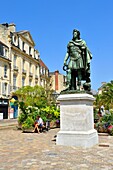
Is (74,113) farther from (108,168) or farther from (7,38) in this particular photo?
(7,38)

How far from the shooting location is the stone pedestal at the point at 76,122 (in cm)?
989

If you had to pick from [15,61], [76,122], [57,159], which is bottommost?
[57,159]

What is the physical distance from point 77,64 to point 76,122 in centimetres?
256

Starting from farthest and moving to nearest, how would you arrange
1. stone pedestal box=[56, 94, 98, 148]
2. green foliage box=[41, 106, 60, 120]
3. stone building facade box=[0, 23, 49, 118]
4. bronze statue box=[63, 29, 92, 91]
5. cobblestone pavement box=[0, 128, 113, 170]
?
1. stone building facade box=[0, 23, 49, 118]
2. green foliage box=[41, 106, 60, 120]
3. bronze statue box=[63, 29, 92, 91]
4. stone pedestal box=[56, 94, 98, 148]
5. cobblestone pavement box=[0, 128, 113, 170]

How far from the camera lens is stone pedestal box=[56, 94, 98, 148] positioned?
389 inches

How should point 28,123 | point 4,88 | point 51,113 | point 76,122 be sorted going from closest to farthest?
point 76,122, point 28,123, point 51,113, point 4,88

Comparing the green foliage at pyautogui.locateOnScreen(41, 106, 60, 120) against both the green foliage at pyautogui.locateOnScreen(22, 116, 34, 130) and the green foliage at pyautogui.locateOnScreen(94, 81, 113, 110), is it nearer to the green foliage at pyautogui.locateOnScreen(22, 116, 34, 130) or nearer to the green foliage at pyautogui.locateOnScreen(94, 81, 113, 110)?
the green foliage at pyautogui.locateOnScreen(22, 116, 34, 130)

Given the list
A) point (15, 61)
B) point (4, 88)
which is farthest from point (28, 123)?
point (15, 61)

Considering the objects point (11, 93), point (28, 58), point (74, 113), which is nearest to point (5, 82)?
point (11, 93)

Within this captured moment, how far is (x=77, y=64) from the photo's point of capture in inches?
429

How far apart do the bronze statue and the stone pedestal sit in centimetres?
73

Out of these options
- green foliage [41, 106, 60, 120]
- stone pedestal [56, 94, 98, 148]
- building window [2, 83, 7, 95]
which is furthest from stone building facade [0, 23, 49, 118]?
stone pedestal [56, 94, 98, 148]

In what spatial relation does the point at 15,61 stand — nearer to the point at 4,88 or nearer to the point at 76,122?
the point at 4,88

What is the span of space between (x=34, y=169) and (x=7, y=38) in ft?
Answer: 121
